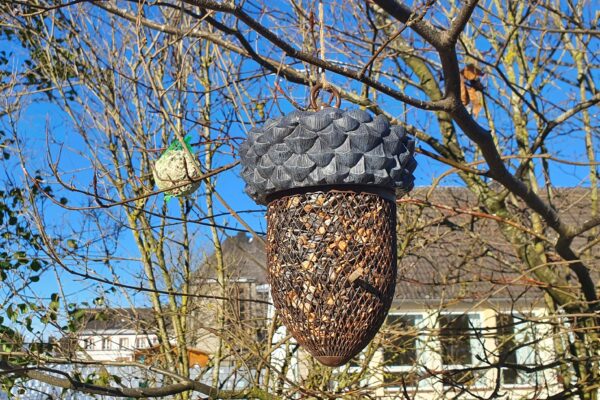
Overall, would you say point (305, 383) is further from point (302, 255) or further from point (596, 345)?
point (302, 255)

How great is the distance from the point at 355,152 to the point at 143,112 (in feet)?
9.99

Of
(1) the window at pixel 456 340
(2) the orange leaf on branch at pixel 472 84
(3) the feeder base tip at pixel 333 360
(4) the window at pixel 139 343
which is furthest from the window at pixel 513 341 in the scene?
(4) the window at pixel 139 343

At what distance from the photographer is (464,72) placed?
2723 millimetres

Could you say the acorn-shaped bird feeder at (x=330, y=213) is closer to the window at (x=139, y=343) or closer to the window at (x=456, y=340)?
the window at (x=456, y=340)

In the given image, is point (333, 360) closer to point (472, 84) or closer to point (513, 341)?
point (472, 84)

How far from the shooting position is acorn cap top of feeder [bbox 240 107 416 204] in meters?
1.29

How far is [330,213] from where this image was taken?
1338 mm

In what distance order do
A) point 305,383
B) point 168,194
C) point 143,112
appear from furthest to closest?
point 143,112, point 305,383, point 168,194

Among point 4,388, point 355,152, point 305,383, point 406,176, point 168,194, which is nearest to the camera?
point 355,152

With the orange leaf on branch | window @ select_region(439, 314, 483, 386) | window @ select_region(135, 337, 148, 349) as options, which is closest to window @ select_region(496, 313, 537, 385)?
window @ select_region(439, 314, 483, 386)

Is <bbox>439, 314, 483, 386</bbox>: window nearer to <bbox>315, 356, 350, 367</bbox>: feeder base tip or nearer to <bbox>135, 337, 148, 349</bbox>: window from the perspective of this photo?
<bbox>315, 356, 350, 367</bbox>: feeder base tip

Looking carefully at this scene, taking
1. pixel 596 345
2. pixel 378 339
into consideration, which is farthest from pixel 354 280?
pixel 596 345

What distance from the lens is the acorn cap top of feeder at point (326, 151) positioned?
50.9 inches

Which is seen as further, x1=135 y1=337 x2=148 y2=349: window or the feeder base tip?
x1=135 y1=337 x2=148 y2=349: window
